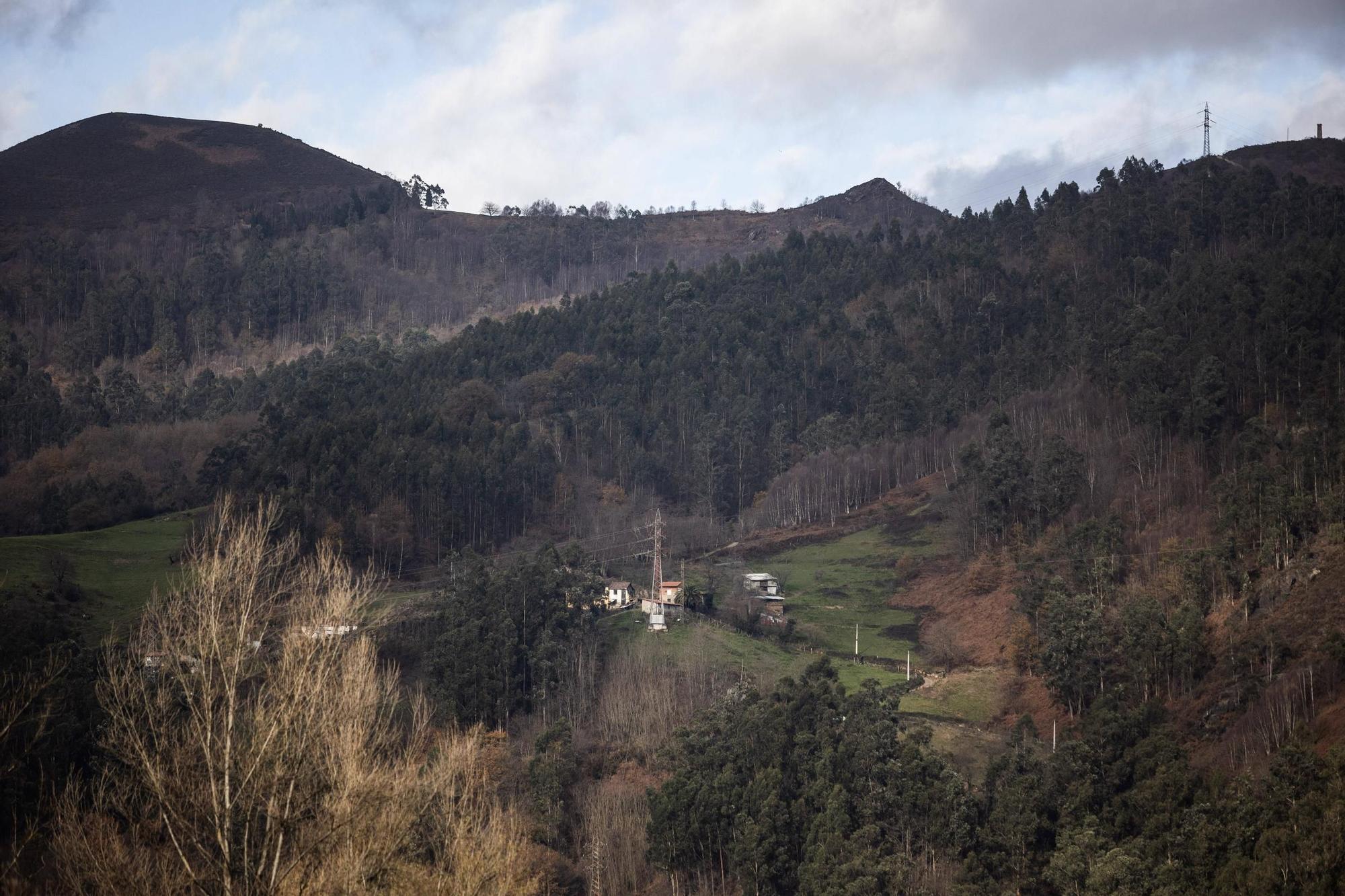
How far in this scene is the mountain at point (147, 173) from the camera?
545 feet

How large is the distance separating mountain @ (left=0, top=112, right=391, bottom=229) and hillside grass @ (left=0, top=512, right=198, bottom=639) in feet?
345

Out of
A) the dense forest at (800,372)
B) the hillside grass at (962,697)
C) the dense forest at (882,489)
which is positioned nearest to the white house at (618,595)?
the dense forest at (882,489)

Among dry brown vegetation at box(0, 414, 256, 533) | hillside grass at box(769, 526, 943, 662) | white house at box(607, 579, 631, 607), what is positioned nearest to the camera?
hillside grass at box(769, 526, 943, 662)

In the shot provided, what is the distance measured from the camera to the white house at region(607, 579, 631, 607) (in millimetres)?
65625

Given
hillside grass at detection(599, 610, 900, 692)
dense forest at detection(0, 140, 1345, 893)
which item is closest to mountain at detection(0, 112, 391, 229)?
dense forest at detection(0, 140, 1345, 893)

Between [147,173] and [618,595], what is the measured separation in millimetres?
143545

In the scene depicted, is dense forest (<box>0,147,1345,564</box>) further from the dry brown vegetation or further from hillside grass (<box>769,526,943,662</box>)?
hillside grass (<box>769,526,943,662</box>)

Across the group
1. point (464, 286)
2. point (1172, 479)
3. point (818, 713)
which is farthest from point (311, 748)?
point (464, 286)

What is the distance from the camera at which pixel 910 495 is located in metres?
81.6

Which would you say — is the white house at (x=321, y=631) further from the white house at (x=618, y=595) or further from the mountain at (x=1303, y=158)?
the mountain at (x=1303, y=158)

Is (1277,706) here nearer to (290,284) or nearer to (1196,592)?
(1196,592)

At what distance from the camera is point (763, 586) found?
6850 cm

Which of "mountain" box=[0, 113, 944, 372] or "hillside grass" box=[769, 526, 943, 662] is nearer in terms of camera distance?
"hillside grass" box=[769, 526, 943, 662]

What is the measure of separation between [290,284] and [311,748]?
428 feet
